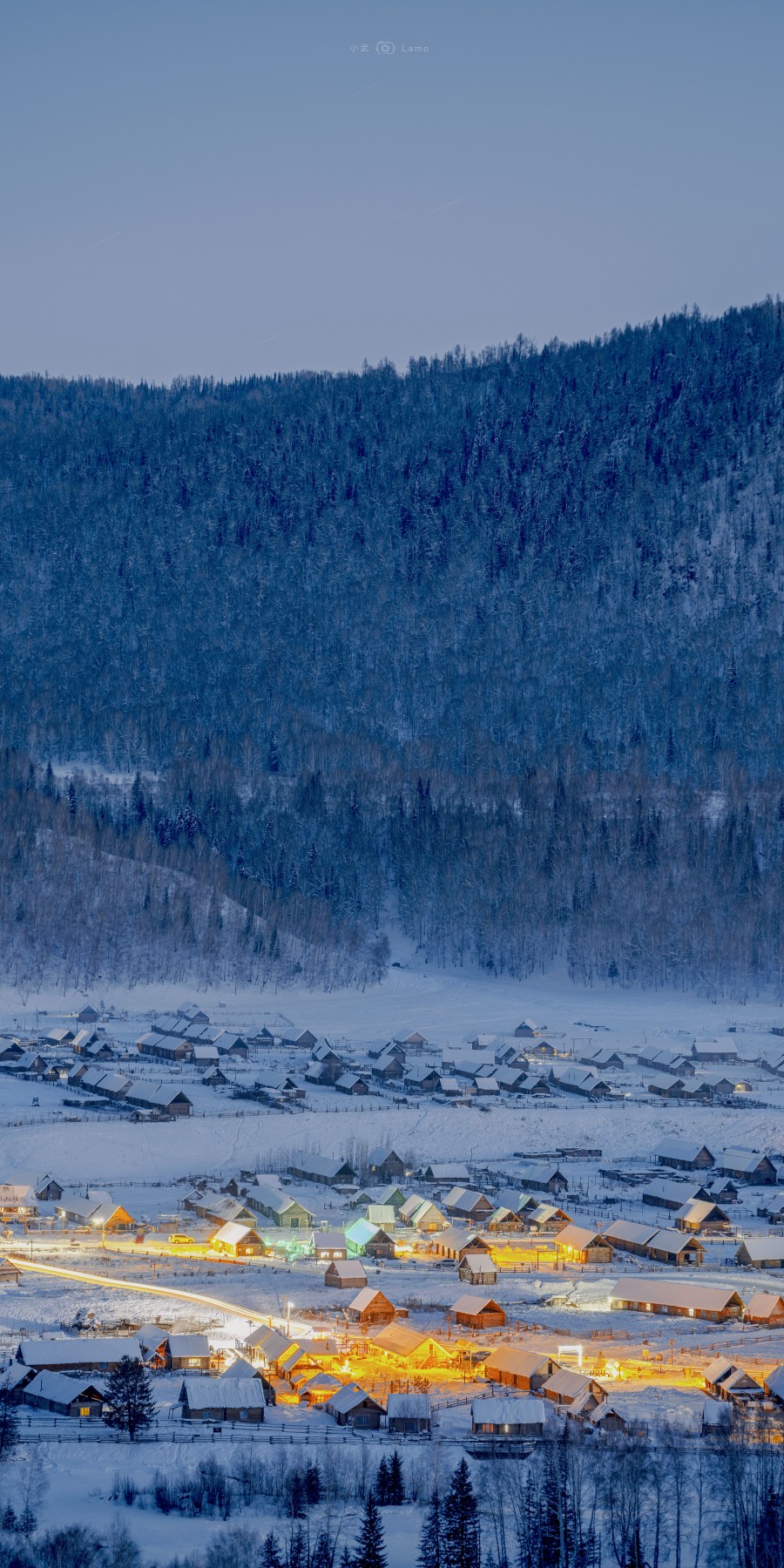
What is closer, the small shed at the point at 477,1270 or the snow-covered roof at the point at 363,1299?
the snow-covered roof at the point at 363,1299

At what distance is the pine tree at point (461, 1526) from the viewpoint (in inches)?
1171

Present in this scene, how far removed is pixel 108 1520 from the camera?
Result: 3166 centimetres

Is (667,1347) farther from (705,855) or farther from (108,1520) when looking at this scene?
(705,855)

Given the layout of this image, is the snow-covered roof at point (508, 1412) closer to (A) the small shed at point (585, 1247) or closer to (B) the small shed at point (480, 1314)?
(B) the small shed at point (480, 1314)

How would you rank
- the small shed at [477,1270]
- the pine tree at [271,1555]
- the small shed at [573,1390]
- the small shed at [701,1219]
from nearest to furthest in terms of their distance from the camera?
1. the pine tree at [271,1555]
2. the small shed at [573,1390]
3. the small shed at [477,1270]
4. the small shed at [701,1219]

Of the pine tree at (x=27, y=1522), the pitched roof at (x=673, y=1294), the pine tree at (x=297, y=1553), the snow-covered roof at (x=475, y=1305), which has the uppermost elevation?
the snow-covered roof at (x=475, y=1305)

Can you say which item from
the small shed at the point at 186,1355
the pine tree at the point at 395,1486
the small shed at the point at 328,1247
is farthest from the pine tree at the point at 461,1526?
the small shed at the point at 328,1247

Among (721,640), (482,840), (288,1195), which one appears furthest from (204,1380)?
(721,640)

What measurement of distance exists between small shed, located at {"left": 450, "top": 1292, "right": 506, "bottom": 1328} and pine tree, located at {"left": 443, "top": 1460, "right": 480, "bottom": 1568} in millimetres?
12594

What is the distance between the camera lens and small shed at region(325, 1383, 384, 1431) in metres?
37.0

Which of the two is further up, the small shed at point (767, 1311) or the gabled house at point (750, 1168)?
the gabled house at point (750, 1168)

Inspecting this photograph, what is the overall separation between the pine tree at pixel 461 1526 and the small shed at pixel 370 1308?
517 inches

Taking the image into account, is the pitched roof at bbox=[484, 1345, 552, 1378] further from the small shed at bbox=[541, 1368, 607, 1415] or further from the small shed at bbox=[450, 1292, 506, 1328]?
the small shed at bbox=[450, 1292, 506, 1328]

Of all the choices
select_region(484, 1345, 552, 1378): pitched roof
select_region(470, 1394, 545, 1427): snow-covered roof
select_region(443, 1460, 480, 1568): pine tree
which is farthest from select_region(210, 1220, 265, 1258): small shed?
select_region(443, 1460, 480, 1568): pine tree
